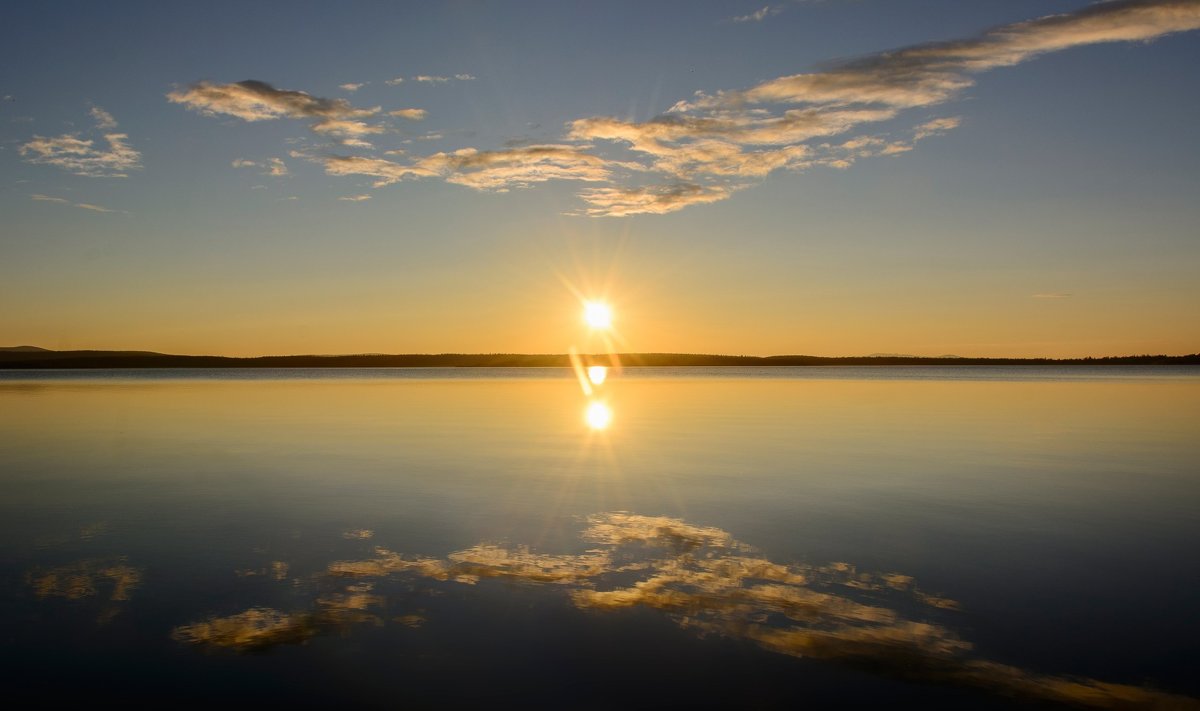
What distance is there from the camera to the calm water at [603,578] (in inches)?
283

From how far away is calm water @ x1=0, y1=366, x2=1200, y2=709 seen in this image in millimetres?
7184

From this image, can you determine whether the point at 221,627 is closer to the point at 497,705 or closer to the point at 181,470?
the point at 497,705

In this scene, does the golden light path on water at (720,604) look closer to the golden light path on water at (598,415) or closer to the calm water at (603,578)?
the calm water at (603,578)

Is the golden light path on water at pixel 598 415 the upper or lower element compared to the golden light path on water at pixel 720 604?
upper

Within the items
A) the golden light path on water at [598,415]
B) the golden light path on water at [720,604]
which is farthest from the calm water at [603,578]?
the golden light path on water at [598,415]

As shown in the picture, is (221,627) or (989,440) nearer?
(221,627)

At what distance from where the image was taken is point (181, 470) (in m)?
19.8

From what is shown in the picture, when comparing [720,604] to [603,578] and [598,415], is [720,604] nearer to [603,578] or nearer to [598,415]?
[603,578]

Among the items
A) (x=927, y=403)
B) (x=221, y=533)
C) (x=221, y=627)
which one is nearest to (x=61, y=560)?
(x=221, y=533)

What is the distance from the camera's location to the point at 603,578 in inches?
404

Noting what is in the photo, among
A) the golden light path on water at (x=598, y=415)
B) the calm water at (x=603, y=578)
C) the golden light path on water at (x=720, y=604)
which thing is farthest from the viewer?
the golden light path on water at (x=598, y=415)

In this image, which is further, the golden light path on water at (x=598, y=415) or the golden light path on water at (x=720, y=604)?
the golden light path on water at (x=598, y=415)

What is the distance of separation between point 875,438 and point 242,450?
1920 cm

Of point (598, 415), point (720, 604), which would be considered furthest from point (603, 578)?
point (598, 415)
